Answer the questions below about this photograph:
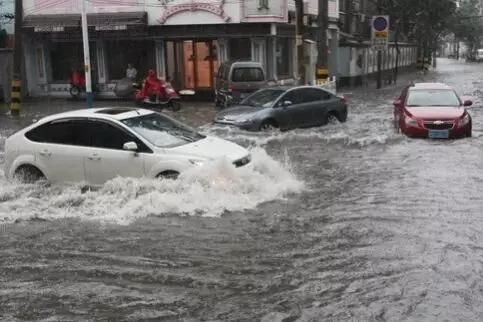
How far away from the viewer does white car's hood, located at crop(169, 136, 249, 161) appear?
32.5 ft

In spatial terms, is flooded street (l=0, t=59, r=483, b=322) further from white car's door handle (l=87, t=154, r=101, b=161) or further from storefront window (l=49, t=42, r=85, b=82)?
storefront window (l=49, t=42, r=85, b=82)

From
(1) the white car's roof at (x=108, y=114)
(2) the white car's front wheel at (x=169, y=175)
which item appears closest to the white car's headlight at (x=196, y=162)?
(2) the white car's front wheel at (x=169, y=175)

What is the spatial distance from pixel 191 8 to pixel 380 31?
9301 mm

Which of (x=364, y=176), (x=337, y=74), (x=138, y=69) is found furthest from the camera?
(x=337, y=74)

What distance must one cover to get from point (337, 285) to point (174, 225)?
2958mm

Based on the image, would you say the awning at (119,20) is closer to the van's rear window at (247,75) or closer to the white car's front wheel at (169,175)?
the van's rear window at (247,75)

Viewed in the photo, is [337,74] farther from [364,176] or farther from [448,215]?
[448,215]

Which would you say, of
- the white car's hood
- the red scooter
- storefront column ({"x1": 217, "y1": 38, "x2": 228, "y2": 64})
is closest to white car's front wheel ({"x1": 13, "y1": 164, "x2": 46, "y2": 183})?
the white car's hood

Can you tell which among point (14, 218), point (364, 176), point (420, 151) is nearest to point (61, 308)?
point (14, 218)

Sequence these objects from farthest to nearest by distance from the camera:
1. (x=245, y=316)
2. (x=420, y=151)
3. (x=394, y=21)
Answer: (x=394, y=21), (x=420, y=151), (x=245, y=316)

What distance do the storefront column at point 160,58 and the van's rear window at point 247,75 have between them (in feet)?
22.1

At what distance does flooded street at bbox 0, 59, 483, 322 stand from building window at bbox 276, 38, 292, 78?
17.2m

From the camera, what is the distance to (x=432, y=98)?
54.4 ft

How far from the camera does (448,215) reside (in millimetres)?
9047
